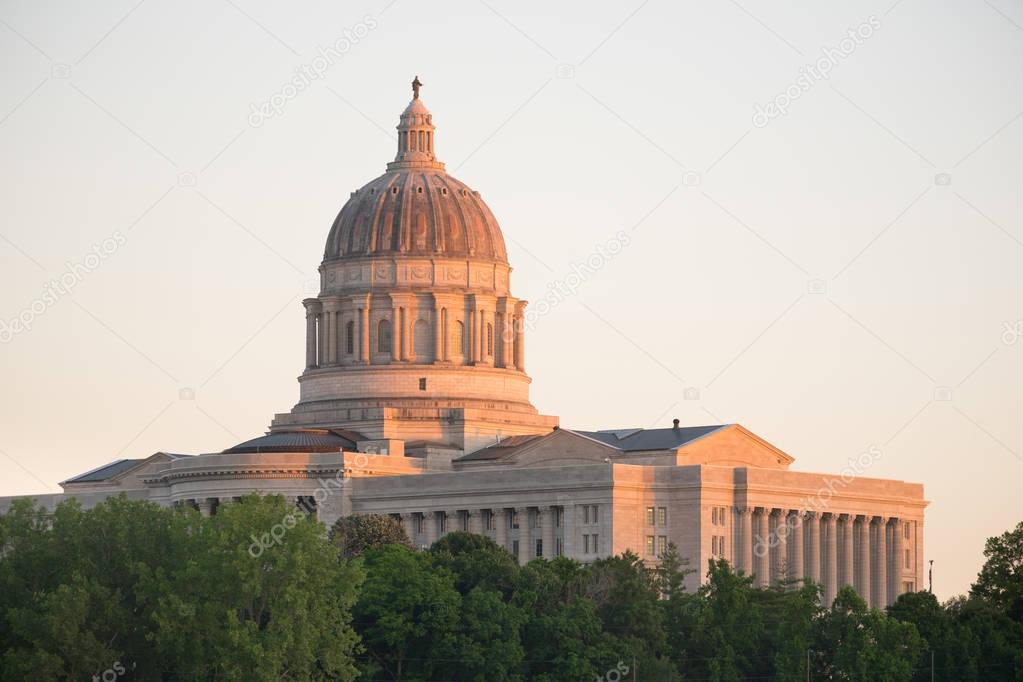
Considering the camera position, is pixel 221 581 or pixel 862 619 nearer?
pixel 221 581

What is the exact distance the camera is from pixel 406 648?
196 m

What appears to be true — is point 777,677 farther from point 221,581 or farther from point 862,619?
point 221,581

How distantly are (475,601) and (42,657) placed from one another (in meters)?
26.3

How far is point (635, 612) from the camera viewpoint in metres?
200

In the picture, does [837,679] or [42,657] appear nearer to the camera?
[42,657]

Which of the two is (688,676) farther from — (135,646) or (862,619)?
(135,646)

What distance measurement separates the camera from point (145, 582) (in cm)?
18362

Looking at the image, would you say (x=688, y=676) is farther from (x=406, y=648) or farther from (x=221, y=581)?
(x=221, y=581)

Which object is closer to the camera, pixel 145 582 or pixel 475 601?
pixel 145 582

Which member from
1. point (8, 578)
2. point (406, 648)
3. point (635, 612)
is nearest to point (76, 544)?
point (8, 578)

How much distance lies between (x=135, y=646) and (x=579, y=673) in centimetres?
2358

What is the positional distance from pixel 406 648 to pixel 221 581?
15.9 meters

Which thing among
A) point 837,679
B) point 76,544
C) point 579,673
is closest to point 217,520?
point 76,544

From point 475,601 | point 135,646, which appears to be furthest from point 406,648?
point 135,646
